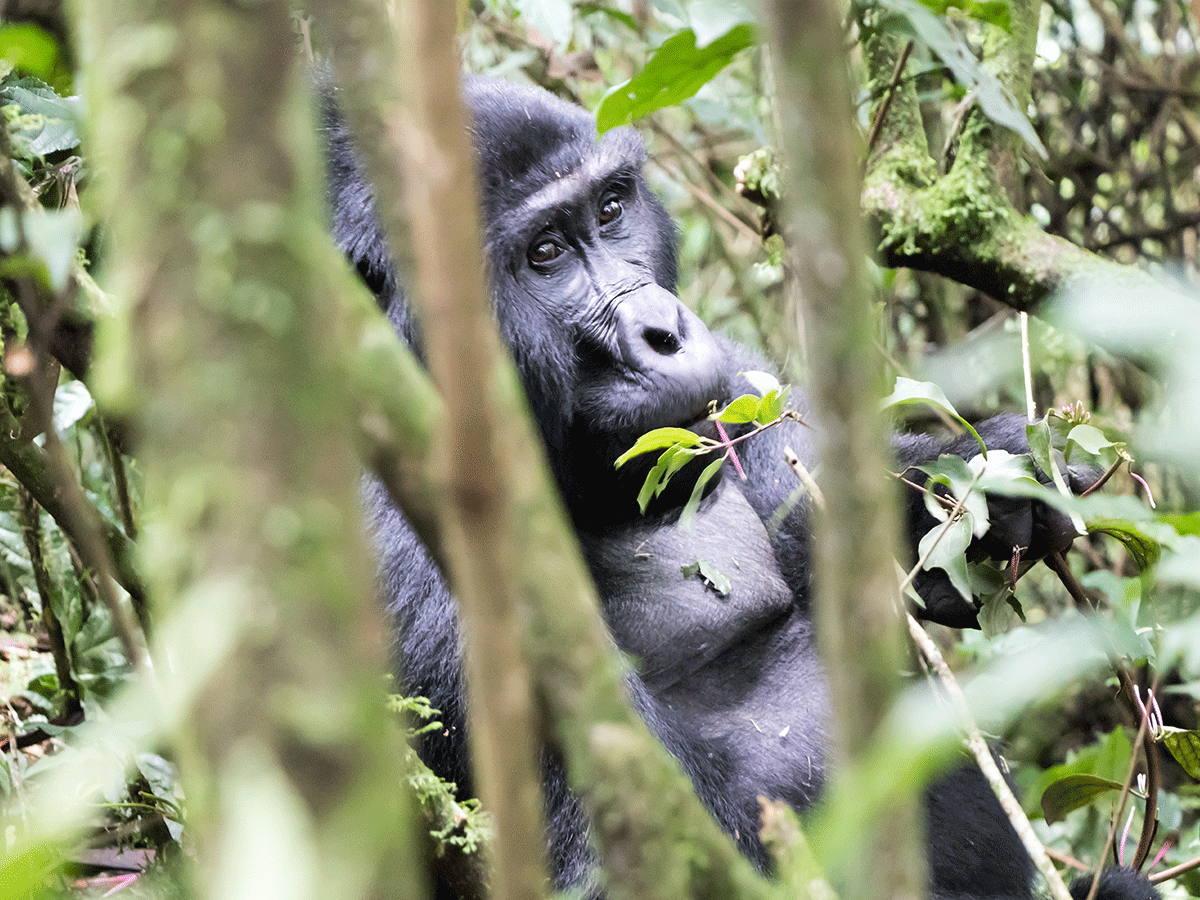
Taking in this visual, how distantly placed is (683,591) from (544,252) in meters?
0.60

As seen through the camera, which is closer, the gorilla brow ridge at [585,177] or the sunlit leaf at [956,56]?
the sunlit leaf at [956,56]

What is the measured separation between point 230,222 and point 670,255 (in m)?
1.74

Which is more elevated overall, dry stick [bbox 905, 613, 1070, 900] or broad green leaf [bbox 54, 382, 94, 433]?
dry stick [bbox 905, 613, 1070, 900]

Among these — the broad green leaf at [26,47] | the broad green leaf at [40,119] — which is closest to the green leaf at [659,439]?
the broad green leaf at [26,47]

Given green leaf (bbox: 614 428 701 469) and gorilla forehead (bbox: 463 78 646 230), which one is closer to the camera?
green leaf (bbox: 614 428 701 469)

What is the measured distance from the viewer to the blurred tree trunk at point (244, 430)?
31cm

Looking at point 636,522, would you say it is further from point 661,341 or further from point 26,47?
point 26,47

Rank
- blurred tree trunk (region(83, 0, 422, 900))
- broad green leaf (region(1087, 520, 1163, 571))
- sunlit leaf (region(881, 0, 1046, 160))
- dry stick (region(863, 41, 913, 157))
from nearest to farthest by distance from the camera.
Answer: blurred tree trunk (region(83, 0, 422, 900))
sunlit leaf (region(881, 0, 1046, 160))
broad green leaf (region(1087, 520, 1163, 571))
dry stick (region(863, 41, 913, 157))

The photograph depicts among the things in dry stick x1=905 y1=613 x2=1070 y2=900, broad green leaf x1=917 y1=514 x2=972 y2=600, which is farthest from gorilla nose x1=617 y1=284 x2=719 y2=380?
dry stick x1=905 y1=613 x2=1070 y2=900

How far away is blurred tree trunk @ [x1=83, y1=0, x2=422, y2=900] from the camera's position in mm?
313

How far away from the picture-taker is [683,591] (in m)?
1.78

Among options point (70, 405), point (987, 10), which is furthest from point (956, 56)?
point (70, 405)

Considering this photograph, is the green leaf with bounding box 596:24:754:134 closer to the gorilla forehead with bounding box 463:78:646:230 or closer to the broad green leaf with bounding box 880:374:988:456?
the broad green leaf with bounding box 880:374:988:456

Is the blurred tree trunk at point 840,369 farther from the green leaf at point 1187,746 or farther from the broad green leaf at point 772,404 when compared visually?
the green leaf at point 1187,746
